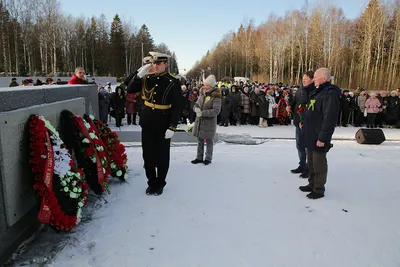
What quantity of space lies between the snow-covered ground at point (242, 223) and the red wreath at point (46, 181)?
23cm

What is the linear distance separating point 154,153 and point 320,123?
Answer: 2.33m

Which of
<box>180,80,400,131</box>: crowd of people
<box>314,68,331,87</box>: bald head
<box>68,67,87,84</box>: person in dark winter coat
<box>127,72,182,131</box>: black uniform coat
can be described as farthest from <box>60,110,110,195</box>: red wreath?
<box>180,80,400,131</box>: crowd of people

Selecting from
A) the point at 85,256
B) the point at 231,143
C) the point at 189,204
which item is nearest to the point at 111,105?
the point at 231,143

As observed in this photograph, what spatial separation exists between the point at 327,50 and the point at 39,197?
39.8 meters

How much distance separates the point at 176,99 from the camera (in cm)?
427

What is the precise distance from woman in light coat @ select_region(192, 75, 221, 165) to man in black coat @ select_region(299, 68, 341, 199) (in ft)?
6.10

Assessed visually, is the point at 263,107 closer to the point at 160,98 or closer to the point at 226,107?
the point at 226,107

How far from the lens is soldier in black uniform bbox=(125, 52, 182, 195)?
4.21 metres

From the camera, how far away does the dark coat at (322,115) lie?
403 centimetres

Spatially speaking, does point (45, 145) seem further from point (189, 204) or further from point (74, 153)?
point (189, 204)

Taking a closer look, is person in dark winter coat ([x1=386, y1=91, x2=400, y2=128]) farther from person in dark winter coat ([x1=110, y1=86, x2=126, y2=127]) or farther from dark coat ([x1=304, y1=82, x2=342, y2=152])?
person in dark winter coat ([x1=110, y1=86, x2=126, y2=127])

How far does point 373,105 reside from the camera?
12.9 m

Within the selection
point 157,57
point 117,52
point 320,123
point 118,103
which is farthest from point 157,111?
point 117,52

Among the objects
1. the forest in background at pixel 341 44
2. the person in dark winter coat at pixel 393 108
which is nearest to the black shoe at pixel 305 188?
the person in dark winter coat at pixel 393 108
